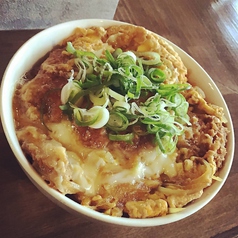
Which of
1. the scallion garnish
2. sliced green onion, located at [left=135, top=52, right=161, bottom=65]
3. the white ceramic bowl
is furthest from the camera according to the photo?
sliced green onion, located at [left=135, top=52, right=161, bottom=65]

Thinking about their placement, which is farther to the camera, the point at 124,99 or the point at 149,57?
the point at 149,57

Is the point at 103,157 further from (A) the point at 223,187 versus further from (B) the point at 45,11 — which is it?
(B) the point at 45,11

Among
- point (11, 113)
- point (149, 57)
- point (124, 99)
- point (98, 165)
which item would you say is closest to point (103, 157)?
point (98, 165)

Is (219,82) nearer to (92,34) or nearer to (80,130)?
(92,34)

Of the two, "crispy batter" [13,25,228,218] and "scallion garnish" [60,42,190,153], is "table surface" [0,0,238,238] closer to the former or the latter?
"crispy batter" [13,25,228,218]

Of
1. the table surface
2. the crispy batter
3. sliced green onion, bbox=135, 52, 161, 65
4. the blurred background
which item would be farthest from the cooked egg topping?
the blurred background
